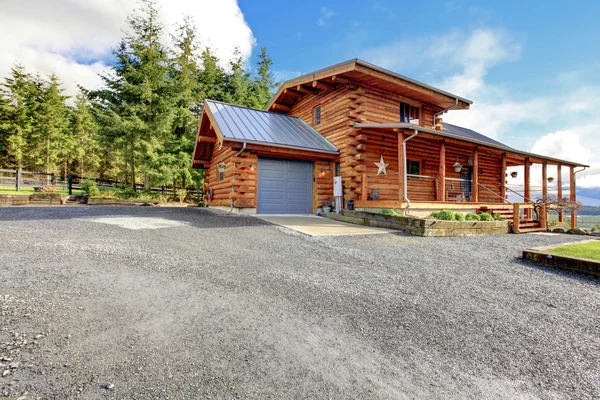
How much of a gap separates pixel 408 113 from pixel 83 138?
34.4 meters

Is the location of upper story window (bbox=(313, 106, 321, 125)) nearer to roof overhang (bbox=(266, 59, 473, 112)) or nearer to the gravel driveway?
roof overhang (bbox=(266, 59, 473, 112))

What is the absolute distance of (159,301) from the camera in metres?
2.75

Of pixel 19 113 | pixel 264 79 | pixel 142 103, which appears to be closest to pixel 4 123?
pixel 19 113

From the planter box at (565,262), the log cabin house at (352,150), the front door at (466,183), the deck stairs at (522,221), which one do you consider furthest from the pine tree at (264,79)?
the planter box at (565,262)

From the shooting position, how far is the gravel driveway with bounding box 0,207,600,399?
1768mm

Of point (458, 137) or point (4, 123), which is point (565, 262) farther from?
point (4, 123)

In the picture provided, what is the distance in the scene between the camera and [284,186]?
437 inches

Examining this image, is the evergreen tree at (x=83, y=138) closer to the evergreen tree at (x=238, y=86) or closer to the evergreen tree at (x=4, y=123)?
the evergreen tree at (x=4, y=123)

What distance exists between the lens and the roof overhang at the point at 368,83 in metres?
10.0

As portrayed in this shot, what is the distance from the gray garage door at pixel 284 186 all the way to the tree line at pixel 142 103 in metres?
10.2

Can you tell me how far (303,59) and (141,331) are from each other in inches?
741

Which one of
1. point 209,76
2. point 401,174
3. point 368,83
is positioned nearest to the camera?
point 401,174

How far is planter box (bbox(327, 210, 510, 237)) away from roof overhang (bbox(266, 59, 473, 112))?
5.37 metres

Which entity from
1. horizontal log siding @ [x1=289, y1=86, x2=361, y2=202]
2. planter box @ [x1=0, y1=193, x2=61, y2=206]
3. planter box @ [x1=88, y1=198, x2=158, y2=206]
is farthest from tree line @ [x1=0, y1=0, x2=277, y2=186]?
horizontal log siding @ [x1=289, y1=86, x2=361, y2=202]
